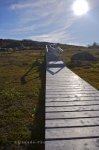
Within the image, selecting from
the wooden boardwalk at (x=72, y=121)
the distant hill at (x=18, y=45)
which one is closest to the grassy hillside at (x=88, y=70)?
the wooden boardwalk at (x=72, y=121)

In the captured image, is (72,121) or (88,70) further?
(88,70)

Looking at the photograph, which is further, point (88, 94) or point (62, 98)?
point (88, 94)

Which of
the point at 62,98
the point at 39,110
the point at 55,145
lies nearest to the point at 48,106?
the point at 62,98

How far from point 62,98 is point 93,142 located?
4.72 m

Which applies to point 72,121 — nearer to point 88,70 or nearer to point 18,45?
point 88,70

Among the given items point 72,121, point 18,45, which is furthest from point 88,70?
point 18,45

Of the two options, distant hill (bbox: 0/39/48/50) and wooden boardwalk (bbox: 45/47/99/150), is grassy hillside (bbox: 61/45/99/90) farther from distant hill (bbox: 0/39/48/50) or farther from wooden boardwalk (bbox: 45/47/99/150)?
distant hill (bbox: 0/39/48/50)

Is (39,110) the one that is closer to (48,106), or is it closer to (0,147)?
(48,106)

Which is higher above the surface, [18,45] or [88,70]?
[18,45]

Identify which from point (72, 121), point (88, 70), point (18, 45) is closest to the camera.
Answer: point (72, 121)

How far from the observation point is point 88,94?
11.8 metres

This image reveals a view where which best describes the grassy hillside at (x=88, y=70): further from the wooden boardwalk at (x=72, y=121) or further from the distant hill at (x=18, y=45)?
the distant hill at (x=18, y=45)

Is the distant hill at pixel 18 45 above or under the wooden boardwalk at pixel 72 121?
above

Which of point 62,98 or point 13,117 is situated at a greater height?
point 62,98
